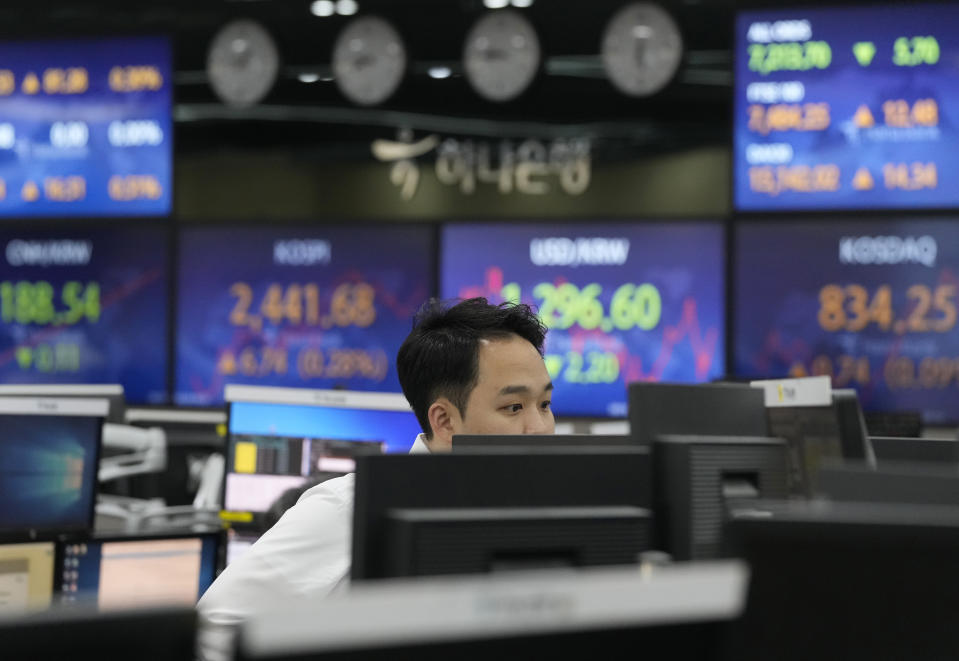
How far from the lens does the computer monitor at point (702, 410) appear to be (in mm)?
1786

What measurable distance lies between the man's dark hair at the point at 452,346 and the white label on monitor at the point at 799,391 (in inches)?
21.6

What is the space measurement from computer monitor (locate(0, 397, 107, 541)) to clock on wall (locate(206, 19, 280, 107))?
271cm

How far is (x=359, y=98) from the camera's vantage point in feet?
17.2

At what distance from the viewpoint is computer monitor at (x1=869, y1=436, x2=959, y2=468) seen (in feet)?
6.17

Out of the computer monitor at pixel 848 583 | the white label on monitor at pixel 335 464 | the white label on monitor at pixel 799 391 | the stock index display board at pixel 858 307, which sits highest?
the stock index display board at pixel 858 307

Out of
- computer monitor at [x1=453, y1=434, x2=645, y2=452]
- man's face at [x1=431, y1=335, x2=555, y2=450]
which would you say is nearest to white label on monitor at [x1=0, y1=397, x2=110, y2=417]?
man's face at [x1=431, y1=335, x2=555, y2=450]

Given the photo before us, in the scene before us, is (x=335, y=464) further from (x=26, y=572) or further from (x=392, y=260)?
(x=392, y=260)

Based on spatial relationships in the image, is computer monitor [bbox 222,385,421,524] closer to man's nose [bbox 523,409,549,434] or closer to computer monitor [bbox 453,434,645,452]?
man's nose [bbox 523,409,549,434]

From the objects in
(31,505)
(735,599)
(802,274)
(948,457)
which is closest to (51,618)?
(735,599)

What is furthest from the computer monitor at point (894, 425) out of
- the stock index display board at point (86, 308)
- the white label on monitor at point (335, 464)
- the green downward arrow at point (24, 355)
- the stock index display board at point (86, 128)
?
the green downward arrow at point (24, 355)

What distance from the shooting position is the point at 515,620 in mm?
738

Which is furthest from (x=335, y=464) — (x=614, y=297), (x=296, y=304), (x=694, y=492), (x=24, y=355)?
(x=24, y=355)

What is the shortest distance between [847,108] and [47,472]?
3.06 metres

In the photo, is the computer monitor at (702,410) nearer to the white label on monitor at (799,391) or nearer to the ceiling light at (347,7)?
the white label on monitor at (799,391)
